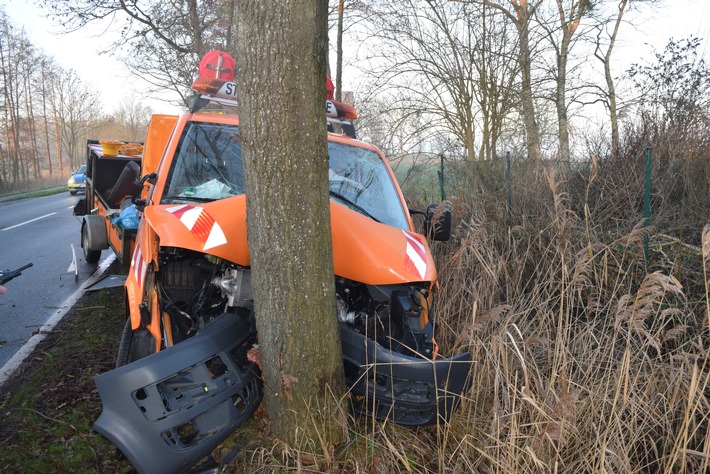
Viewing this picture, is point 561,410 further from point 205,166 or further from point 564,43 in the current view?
point 564,43

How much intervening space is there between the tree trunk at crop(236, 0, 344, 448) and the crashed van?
15 cm

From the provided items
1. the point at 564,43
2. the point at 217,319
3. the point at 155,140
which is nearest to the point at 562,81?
the point at 564,43

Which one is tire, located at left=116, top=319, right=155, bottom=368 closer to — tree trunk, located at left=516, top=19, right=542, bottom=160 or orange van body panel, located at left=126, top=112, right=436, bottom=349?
orange van body panel, located at left=126, top=112, right=436, bottom=349

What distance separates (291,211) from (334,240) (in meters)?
0.49

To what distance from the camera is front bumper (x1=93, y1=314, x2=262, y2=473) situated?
2125mm

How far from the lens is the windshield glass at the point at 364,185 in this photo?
3.75 m

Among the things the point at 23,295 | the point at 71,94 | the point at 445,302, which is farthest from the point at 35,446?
the point at 71,94

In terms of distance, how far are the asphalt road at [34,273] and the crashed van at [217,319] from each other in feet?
7.17

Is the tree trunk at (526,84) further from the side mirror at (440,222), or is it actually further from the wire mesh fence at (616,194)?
the side mirror at (440,222)

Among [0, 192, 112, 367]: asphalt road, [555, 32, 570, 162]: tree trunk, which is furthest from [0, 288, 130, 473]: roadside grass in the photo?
[555, 32, 570, 162]: tree trunk

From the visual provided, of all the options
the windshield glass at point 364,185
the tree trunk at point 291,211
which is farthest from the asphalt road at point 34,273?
the windshield glass at point 364,185

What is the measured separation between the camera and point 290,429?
2.52 meters

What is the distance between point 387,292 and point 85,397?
2160 mm

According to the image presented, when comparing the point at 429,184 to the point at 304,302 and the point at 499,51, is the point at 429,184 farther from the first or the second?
the point at 304,302
